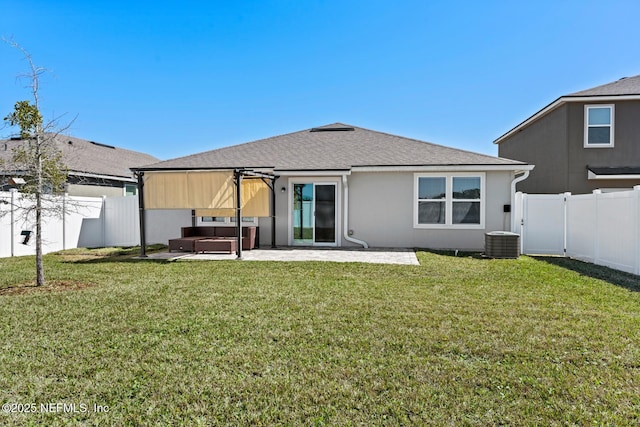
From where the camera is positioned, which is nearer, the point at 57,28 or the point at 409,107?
the point at 57,28

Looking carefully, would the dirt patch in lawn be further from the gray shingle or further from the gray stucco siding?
the gray shingle

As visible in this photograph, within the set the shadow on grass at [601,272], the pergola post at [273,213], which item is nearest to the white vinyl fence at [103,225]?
the pergola post at [273,213]

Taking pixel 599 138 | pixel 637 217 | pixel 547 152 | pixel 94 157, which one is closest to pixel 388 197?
pixel 637 217

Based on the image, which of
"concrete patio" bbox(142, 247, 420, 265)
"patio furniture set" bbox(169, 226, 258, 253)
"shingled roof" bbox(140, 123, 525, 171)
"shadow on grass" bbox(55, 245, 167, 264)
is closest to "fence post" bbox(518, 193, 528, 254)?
"shingled roof" bbox(140, 123, 525, 171)

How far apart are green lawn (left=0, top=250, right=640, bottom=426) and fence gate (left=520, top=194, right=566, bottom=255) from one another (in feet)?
16.0

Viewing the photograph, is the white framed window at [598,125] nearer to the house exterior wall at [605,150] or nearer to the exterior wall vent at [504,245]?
the house exterior wall at [605,150]

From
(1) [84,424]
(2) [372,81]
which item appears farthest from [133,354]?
(2) [372,81]

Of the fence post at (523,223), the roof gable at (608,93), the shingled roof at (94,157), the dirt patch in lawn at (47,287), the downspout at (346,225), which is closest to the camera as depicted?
the dirt patch in lawn at (47,287)

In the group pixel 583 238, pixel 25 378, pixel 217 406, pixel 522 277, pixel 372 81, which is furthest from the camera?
pixel 372 81

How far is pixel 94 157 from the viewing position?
21219 millimetres

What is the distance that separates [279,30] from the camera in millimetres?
13977

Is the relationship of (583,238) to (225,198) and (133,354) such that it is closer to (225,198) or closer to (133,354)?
(225,198)

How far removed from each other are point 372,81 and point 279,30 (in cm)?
472

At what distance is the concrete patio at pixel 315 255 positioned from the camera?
10344 mm
